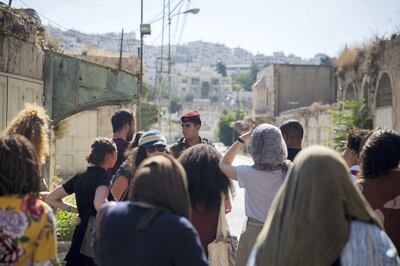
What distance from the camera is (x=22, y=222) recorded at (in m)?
2.89

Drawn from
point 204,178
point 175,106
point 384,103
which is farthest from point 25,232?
point 175,106

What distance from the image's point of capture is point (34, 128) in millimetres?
4031

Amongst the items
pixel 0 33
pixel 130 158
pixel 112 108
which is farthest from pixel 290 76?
pixel 130 158

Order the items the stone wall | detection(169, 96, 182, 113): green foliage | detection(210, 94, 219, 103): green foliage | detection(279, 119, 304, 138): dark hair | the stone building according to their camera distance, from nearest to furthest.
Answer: detection(279, 119, 304, 138): dark hair → the stone building → the stone wall → detection(169, 96, 182, 113): green foliage → detection(210, 94, 219, 103): green foliage

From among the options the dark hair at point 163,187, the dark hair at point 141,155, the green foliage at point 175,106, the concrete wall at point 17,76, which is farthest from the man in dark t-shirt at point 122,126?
the green foliage at point 175,106

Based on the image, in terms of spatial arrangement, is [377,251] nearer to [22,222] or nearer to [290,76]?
[22,222]

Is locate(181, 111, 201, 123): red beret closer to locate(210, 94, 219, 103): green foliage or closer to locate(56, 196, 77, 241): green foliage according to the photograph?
locate(56, 196, 77, 241): green foliage

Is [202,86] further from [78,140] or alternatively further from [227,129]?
[78,140]

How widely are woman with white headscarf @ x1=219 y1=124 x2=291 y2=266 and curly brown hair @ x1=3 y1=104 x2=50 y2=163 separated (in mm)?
1335

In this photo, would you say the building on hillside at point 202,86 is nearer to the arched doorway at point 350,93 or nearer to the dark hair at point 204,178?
the arched doorway at point 350,93

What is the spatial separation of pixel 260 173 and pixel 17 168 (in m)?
1.96

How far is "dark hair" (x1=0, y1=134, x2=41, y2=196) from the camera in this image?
2973mm

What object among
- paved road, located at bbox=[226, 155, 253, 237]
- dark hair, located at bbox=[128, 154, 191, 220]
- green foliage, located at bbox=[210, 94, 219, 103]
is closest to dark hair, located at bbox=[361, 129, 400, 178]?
dark hair, located at bbox=[128, 154, 191, 220]

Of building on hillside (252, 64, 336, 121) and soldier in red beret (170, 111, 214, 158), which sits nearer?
soldier in red beret (170, 111, 214, 158)
